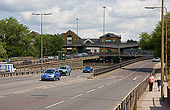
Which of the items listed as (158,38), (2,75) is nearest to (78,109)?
(2,75)

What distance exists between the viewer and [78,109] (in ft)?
51.8

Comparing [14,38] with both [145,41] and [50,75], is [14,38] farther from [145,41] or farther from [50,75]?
[50,75]

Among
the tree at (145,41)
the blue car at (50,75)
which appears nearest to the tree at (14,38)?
the tree at (145,41)

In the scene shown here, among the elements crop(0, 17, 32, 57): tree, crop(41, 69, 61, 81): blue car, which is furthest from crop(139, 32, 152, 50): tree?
crop(41, 69, 61, 81): blue car

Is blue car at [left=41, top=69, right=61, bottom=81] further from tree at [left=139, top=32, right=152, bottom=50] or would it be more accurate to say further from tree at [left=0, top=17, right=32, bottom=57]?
tree at [left=0, top=17, right=32, bottom=57]

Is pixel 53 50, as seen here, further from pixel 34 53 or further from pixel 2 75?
pixel 2 75

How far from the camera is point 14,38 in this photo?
96125 mm

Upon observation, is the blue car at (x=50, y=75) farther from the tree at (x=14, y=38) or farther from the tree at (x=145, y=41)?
the tree at (x=14, y=38)

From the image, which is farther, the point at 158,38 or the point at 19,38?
the point at 19,38

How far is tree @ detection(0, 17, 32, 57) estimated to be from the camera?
95375 mm

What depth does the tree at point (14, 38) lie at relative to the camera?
9538 cm

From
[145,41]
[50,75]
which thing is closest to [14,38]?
[145,41]

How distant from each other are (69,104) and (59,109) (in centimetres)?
209

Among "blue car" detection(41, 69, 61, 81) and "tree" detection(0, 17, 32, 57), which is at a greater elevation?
"tree" detection(0, 17, 32, 57)
